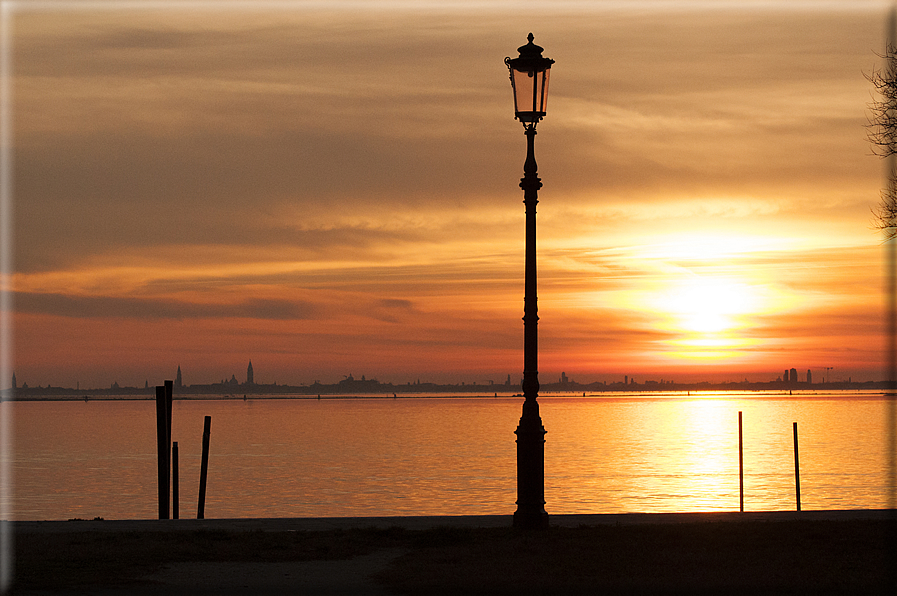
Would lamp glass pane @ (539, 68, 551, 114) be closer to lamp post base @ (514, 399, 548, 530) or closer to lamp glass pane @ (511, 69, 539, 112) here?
lamp glass pane @ (511, 69, 539, 112)

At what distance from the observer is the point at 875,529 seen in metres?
17.0

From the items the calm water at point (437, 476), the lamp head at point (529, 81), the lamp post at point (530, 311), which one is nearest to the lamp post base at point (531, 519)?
the lamp post at point (530, 311)

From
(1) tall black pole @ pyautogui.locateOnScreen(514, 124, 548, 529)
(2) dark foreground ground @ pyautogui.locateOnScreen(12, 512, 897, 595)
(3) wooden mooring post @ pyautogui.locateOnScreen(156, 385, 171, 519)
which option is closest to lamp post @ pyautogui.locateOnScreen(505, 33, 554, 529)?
(1) tall black pole @ pyautogui.locateOnScreen(514, 124, 548, 529)

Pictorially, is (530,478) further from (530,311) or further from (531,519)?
(530,311)

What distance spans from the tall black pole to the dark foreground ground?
44 cm

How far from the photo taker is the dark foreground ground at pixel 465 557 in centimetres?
1334

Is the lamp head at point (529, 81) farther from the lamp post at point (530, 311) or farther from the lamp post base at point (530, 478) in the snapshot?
the lamp post base at point (530, 478)

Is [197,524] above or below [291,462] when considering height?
above

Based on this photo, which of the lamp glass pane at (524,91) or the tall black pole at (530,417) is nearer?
the tall black pole at (530,417)

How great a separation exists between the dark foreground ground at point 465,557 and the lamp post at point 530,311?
0.60 m

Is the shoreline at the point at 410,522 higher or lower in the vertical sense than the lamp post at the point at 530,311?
lower

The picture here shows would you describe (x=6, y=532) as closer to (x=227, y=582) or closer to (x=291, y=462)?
(x=227, y=582)

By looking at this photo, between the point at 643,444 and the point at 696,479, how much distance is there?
118ft

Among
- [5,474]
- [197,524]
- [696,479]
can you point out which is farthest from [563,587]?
[5,474]
